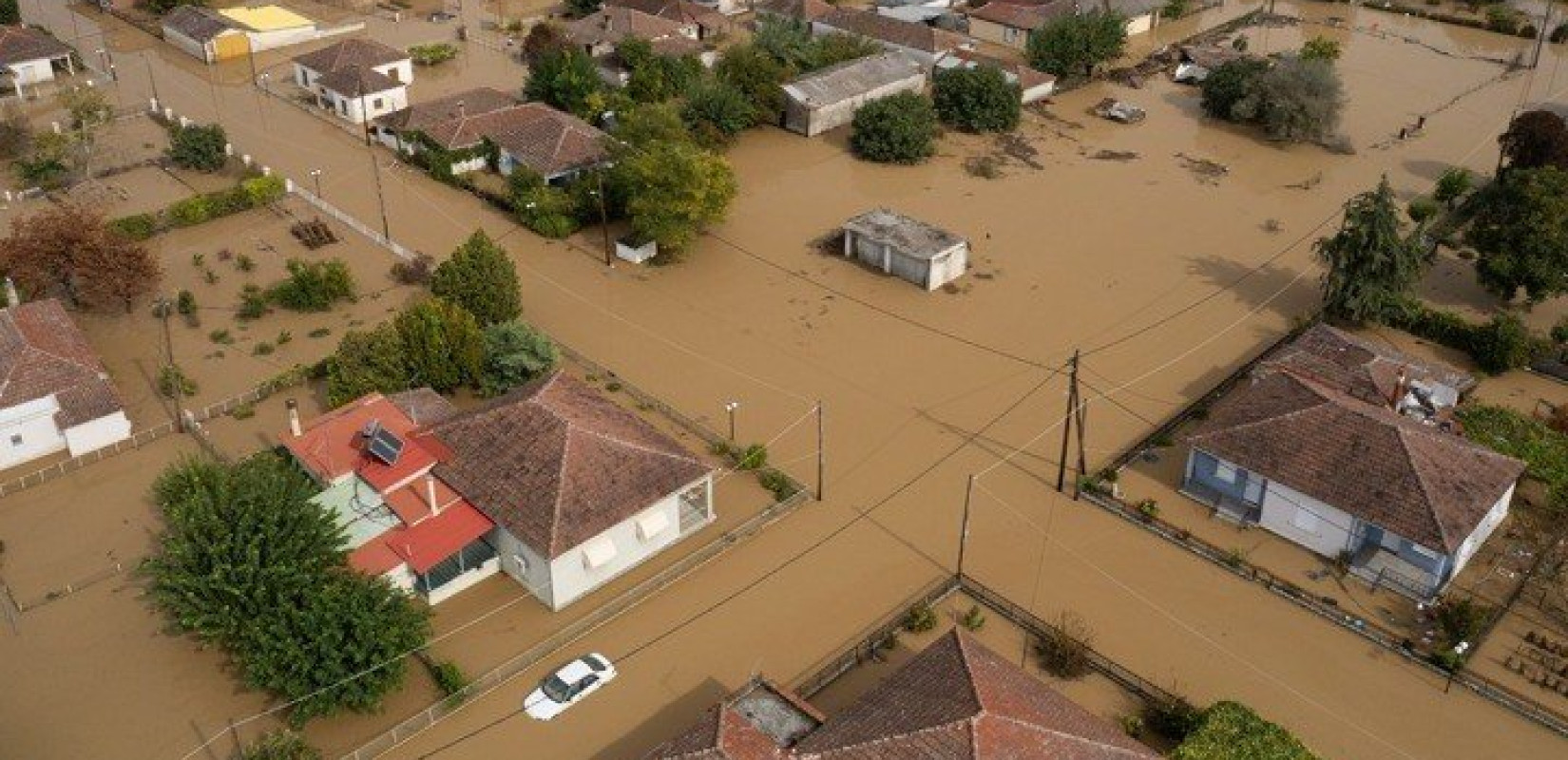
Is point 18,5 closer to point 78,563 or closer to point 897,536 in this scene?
point 78,563

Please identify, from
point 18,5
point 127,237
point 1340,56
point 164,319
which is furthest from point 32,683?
point 1340,56

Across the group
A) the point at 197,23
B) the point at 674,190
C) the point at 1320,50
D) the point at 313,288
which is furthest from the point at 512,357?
the point at 1320,50

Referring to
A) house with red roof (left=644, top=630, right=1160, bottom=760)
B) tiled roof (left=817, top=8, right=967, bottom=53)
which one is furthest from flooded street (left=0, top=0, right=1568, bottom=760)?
tiled roof (left=817, top=8, right=967, bottom=53)

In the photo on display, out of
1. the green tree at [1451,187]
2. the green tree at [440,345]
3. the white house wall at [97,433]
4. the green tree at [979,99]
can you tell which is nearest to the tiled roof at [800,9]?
the green tree at [979,99]

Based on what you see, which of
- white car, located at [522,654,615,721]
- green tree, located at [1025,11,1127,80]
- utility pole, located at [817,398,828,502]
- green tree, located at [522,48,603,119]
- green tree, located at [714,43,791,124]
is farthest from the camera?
green tree, located at [1025,11,1127,80]

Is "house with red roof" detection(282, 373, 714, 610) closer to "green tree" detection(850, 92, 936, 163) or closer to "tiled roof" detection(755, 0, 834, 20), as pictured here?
"green tree" detection(850, 92, 936, 163)

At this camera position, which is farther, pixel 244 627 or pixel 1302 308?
pixel 1302 308
